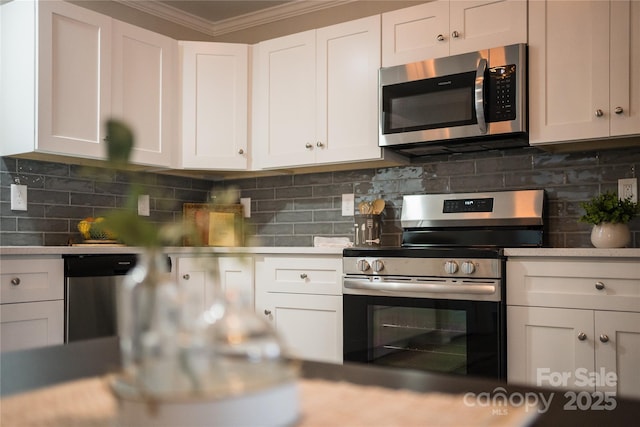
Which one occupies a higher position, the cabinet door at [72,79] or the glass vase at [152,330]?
the cabinet door at [72,79]

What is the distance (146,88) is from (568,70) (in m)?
2.27

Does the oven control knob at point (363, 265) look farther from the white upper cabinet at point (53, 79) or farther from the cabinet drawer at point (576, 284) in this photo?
the white upper cabinet at point (53, 79)

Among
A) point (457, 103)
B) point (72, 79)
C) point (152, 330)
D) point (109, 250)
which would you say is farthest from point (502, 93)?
point (152, 330)

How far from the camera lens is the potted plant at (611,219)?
8.93ft

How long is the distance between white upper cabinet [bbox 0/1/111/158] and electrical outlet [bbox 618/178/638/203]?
2.62m

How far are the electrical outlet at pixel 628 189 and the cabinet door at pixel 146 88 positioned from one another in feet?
8.03

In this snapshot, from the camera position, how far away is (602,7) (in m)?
2.78

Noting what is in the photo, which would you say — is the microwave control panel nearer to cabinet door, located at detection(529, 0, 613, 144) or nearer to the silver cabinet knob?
cabinet door, located at detection(529, 0, 613, 144)

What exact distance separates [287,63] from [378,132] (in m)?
0.76

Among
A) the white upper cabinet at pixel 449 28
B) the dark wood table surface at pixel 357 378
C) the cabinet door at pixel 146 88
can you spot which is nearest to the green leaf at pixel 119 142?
the dark wood table surface at pixel 357 378

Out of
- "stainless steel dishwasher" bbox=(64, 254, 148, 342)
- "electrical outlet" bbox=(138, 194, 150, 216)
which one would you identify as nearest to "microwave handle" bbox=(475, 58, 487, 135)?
"stainless steel dishwasher" bbox=(64, 254, 148, 342)

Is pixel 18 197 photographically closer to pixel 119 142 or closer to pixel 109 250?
pixel 109 250

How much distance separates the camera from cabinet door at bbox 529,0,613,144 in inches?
109

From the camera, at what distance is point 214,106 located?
3855 mm
